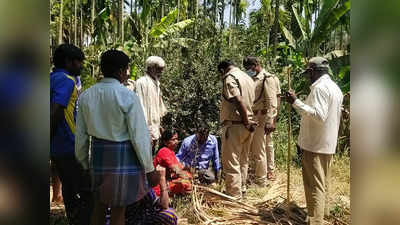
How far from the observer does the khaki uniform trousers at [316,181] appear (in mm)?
3686

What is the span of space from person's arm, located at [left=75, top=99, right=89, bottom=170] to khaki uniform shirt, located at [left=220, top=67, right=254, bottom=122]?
6.98 feet

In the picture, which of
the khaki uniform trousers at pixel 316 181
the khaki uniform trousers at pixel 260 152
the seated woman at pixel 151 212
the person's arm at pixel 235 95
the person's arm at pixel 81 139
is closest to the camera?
the person's arm at pixel 81 139

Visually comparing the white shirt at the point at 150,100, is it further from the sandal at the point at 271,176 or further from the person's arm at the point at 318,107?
the sandal at the point at 271,176

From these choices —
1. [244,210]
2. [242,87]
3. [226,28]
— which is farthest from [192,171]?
[226,28]

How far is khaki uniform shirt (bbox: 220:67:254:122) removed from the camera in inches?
181

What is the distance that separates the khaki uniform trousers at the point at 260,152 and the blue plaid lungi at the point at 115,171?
2952mm

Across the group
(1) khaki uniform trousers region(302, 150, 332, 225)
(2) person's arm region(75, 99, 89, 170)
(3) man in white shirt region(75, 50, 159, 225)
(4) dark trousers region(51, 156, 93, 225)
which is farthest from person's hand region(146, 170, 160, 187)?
(1) khaki uniform trousers region(302, 150, 332, 225)

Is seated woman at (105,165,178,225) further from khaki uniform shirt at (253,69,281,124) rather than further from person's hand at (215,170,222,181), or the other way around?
khaki uniform shirt at (253,69,281,124)

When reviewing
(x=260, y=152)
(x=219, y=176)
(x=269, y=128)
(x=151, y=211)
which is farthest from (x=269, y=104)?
(x=151, y=211)

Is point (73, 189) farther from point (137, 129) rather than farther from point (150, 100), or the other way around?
point (150, 100)

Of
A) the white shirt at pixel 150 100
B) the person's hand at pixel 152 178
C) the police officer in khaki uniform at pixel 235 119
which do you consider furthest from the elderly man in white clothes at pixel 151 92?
the person's hand at pixel 152 178

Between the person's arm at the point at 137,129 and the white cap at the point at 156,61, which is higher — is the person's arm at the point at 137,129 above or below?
below
